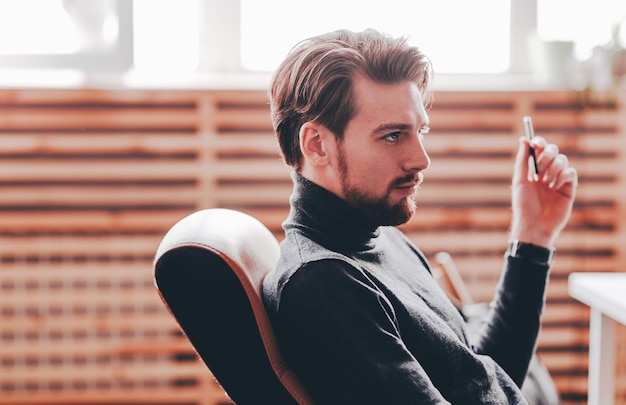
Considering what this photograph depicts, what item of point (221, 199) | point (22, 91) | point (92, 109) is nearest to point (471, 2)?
point (221, 199)

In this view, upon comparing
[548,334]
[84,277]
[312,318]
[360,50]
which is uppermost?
[360,50]

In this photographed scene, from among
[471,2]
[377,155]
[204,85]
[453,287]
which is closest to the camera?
[377,155]

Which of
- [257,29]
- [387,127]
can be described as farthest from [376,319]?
[257,29]

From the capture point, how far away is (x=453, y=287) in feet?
7.22

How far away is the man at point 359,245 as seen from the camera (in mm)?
901

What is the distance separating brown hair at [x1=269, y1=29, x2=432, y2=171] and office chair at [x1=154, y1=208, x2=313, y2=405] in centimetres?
26

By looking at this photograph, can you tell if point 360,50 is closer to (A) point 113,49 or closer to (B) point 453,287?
(B) point 453,287

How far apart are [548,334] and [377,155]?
1.92 metres

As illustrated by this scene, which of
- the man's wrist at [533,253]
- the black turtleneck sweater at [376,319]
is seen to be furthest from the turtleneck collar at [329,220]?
the man's wrist at [533,253]

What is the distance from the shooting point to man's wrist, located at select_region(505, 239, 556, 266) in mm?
1342

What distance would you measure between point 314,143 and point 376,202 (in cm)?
14

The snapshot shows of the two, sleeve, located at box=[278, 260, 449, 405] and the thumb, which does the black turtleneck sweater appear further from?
the thumb

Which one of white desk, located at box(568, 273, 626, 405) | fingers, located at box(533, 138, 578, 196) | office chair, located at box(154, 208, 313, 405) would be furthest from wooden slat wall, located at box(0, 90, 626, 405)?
office chair, located at box(154, 208, 313, 405)

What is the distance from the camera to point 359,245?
1118 mm
